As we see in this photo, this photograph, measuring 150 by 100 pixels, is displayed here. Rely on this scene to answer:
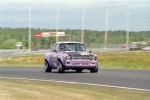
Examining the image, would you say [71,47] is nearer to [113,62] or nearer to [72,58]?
[72,58]

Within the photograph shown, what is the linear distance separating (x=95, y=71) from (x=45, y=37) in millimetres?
98839

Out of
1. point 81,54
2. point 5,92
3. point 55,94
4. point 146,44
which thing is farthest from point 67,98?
point 146,44

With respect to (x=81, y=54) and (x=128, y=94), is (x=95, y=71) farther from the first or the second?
(x=128, y=94)

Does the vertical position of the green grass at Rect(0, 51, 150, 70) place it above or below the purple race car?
below

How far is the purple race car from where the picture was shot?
26.1 metres

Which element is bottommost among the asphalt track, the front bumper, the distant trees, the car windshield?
the distant trees

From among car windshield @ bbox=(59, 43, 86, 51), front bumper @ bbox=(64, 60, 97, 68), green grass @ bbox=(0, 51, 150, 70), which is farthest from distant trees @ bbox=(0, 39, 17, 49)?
front bumper @ bbox=(64, 60, 97, 68)

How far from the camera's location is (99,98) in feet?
44.5

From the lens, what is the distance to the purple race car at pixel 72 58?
85.8 ft

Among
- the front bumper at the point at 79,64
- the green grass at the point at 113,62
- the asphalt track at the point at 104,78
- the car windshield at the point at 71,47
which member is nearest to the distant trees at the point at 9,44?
the green grass at the point at 113,62

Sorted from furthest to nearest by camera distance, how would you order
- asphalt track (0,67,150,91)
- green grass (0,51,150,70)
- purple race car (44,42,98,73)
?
green grass (0,51,150,70) < purple race car (44,42,98,73) < asphalt track (0,67,150,91)

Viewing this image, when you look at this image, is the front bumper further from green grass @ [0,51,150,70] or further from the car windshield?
green grass @ [0,51,150,70]

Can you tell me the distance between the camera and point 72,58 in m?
26.1

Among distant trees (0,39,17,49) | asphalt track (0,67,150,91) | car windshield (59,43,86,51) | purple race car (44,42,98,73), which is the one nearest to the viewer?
asphalt track (0,67,150,91)
